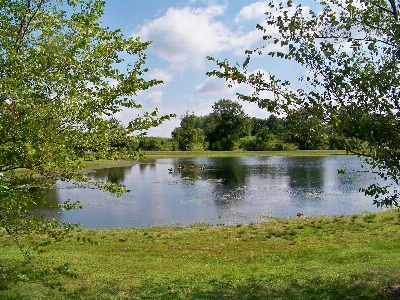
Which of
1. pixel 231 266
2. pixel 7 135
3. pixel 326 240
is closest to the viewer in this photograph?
pixel 7 135

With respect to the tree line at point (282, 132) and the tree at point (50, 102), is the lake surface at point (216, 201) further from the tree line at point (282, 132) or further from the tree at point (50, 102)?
the tree at point (50, 102)

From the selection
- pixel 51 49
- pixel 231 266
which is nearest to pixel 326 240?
pixel 231 266

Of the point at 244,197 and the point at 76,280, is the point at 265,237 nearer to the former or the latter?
the point at 76,280

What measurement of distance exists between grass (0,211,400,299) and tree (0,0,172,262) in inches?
42.7

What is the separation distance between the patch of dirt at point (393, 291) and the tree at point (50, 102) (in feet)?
16.3

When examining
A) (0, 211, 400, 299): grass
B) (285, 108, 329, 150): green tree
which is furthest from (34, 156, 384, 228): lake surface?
(285, 108, 329, 150): green tree

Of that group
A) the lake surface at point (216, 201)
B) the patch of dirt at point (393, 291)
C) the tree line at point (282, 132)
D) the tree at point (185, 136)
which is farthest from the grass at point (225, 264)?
the tree at point (185, 136)

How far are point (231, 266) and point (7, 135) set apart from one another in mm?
7012

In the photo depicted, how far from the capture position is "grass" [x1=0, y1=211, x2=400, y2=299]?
7312 mm

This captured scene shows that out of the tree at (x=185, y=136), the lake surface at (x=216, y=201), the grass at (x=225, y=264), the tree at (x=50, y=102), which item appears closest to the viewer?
the tree at (x=50, y=102)

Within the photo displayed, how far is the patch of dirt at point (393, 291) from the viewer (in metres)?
6.49

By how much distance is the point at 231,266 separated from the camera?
10195 mm

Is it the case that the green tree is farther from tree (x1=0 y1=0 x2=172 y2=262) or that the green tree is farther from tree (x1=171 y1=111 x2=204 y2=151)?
tree (x1=171 y1=111 x2=204 y2=151)

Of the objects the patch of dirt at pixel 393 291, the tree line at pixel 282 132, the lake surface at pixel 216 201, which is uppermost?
the tree line at pixel 282 132
